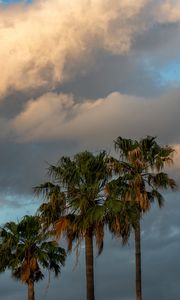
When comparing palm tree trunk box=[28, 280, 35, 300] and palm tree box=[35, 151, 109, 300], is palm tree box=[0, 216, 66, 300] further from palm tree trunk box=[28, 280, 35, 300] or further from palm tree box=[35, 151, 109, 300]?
palm tree box=[35, 151, 109, 300]

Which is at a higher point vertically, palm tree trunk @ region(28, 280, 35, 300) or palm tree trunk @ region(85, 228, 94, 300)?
palm tree trunk @ region(85, 228, 94, 300)

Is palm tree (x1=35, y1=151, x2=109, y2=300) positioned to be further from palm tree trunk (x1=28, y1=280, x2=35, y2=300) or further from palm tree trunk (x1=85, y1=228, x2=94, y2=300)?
palm tree trunk (x1=28, y1=280, x2=35, y2=300)

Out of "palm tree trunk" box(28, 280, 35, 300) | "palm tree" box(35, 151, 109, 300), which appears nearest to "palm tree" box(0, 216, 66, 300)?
"palm tree trunk" box(28, 280, 35, 300)

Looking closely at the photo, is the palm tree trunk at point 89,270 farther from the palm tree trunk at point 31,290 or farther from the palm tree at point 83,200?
the palm tree trunk at point 31,290

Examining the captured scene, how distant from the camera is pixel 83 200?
39812 millimetres

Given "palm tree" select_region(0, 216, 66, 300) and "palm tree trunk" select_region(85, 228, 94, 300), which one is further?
"palm tree" select_region(0, 216, 66, 300)

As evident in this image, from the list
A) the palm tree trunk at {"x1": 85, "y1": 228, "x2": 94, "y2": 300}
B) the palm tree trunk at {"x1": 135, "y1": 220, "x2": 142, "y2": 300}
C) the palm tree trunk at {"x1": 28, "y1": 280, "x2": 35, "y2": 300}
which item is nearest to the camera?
the palm tree trunk at {"x1": 85, "y1": 228, "x2": 94, "y2": 300}

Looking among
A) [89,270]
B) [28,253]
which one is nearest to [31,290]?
[28,253]

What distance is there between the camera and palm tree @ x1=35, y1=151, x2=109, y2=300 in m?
39.3

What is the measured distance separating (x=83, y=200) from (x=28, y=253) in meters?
17.7

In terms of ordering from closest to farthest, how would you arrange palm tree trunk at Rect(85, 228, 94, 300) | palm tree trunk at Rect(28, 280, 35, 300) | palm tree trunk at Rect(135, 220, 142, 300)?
1. palm tree trunk at Rect(85, 228, 94, 300)
2. palm tree trunk at Rect(135, 220, 142, 300)
3. palm tree trunk at Rect(28, 280, 35, 300)

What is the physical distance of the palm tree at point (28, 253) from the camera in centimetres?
5553

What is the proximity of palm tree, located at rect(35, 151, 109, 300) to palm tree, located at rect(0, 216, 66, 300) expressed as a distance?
1327cm

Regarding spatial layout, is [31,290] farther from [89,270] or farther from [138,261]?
[89,270]
